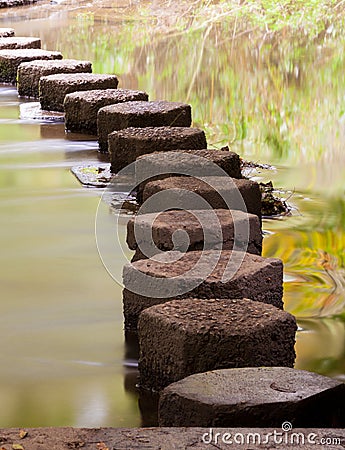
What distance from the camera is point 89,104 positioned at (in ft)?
17.9

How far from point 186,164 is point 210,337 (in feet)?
5.36

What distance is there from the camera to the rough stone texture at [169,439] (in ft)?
5.58

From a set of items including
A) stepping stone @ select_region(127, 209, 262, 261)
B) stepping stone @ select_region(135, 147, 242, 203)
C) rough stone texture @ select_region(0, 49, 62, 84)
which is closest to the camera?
stepping stone @ select_region(127, 209, 262, 261)

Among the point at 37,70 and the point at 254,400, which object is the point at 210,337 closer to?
the point at 254,400

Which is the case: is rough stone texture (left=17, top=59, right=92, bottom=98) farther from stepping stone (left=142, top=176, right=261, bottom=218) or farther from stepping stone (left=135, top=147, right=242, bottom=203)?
stepping stone (left=142, top=176, right=261, bottom=218)

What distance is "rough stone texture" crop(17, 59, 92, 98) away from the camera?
6.57m

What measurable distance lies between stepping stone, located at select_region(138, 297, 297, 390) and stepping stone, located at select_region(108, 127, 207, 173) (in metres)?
2.00

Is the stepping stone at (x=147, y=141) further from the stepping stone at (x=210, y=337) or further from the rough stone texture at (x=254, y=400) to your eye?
the rough stone texture at (x=254, y=400)

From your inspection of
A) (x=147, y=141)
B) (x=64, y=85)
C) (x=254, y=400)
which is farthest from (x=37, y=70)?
(x=254, y=400)

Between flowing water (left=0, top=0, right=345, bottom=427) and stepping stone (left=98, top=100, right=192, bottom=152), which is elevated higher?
stepping stone (left=98, top=100, right=192, bottom=152)

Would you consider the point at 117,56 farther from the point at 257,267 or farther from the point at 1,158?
the point at 257,267

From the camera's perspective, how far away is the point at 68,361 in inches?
98.7

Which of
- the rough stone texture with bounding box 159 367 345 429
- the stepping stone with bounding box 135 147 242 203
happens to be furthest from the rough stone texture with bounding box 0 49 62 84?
the rough stone texture with bounding box 159 367 345 429

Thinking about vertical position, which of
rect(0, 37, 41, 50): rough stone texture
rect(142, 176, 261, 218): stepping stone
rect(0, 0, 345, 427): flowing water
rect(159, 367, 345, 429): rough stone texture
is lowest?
rect(0, 0, 345, 427): flowing water
